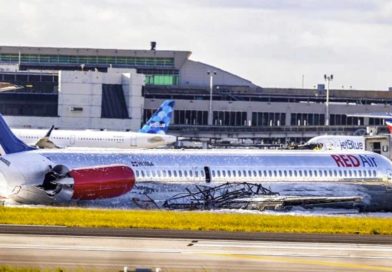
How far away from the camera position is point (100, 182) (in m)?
A: 59.2

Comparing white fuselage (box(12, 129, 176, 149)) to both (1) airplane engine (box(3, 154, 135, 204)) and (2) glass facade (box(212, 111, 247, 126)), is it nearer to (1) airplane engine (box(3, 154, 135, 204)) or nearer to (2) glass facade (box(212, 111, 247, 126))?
(2) glass facade (box(212, 111, 247, 126))

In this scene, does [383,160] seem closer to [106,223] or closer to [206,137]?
[106,223]

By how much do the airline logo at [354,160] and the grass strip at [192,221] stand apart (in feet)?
49.2

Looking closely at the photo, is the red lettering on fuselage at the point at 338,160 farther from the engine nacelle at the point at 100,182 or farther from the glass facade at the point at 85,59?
the glass facade at the point at 85,59

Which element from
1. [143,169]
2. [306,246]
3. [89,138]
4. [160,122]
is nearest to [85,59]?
[160,122]

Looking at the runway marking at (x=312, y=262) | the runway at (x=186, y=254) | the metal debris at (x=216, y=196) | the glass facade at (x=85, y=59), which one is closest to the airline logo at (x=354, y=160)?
the metal debris at (x=216, y=196)

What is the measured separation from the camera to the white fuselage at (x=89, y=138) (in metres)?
111

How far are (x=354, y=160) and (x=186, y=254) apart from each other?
32.3m

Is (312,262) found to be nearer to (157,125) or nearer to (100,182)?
(100,182)

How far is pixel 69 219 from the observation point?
48.7 meters

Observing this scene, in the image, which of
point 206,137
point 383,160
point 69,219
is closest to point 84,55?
point 206,137

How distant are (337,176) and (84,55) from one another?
366ft

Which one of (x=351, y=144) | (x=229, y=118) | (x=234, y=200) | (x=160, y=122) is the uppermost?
(x=229, y=118)

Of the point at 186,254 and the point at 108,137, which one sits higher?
the point at 108,137
